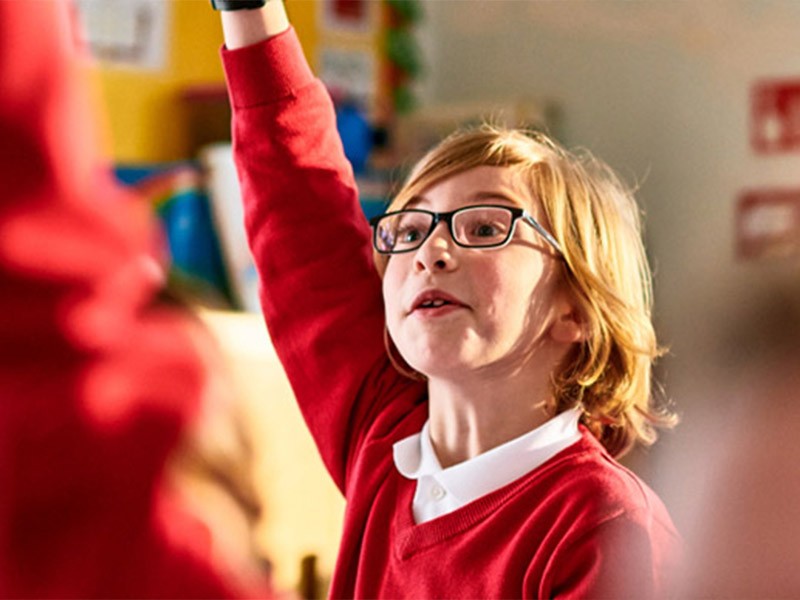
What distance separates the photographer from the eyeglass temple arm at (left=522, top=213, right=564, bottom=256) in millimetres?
716

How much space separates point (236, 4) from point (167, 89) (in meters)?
1.89

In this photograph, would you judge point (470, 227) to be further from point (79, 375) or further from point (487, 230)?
point (79, 375)

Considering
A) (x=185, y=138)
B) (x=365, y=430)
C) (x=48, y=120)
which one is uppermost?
(x=48, y=120)

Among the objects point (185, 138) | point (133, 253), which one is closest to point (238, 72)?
point (133, 253)

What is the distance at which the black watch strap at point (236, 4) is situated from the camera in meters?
0.71

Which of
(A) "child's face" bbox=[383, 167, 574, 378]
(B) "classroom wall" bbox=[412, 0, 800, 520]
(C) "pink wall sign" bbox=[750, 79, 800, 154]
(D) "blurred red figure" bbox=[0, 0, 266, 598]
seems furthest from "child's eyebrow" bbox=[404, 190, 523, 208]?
(C) "pink wall sign" bbox=[750, 79, 800, 154]

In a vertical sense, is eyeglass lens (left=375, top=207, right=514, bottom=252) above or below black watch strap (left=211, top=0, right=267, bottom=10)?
below

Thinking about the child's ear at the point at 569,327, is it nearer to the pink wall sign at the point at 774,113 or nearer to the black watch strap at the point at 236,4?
the black watch strap at the point at 236,4

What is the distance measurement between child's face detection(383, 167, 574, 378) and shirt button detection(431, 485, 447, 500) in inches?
2.6

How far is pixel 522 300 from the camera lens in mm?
712

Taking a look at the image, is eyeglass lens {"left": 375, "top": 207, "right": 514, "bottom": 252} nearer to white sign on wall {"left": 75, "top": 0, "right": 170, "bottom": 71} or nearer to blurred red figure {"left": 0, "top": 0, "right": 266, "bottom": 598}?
blurred red figure {"left": 0, "top": 0, "right": 266, "bottom": 598}

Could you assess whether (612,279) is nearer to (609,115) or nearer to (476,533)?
(476,533)

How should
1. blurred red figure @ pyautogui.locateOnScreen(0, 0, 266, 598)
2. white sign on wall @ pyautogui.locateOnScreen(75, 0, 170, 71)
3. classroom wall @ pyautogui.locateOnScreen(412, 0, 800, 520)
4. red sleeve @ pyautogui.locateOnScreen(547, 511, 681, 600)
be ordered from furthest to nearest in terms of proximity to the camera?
classroom wall @ pyautogui.locateOnScreen(412, 0, 800, 520) → white sign on wall @ pyautogui.locateOnScreen(75, 0, 170, 71) → red sleeve @ pyautogui.locateOnScreen(547, 511, 681, 600) → blurred red figure @ pyautogui.locateOnScreen(0, 0, 266, 598)

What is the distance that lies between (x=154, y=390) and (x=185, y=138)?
2397mm
